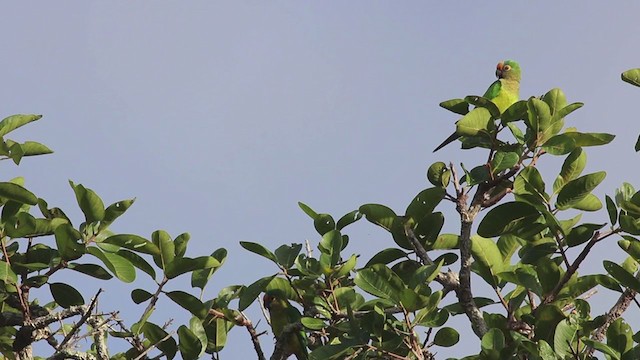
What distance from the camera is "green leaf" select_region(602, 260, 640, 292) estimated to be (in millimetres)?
2812

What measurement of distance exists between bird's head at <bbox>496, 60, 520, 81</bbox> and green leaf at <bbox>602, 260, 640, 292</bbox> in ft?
17.4

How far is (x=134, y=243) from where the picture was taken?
120 inches

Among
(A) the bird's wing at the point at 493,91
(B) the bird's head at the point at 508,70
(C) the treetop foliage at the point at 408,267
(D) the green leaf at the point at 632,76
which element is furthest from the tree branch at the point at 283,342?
(B) the bird's head at the point at 508,70

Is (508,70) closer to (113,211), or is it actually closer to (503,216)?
(503,216)

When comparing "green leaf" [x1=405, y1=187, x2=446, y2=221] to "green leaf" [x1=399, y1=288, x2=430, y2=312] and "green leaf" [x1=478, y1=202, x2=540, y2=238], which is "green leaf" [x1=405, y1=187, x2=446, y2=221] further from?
"green leaf" [x1=399, y1=288, x2=430, y2=312]

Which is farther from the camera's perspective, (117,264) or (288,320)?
(288,320)

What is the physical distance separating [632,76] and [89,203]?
2.10 m

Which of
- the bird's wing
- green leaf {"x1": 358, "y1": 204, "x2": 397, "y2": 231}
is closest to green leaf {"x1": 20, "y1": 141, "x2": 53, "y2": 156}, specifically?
green leaf {"x1": 358, "y1": 204, "x2": 397, "y2": 231}

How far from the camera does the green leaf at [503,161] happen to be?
314 centimetres

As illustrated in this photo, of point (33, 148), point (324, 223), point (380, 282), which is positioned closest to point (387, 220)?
point (324, 223)

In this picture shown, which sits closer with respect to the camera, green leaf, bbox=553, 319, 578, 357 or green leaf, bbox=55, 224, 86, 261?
green leaf, bbox=553, 319, 578, 357

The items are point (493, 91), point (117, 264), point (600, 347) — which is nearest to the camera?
point (600, 347)

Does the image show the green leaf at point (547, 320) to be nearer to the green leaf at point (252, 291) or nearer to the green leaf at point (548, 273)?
the green leaf at point (548, 273)

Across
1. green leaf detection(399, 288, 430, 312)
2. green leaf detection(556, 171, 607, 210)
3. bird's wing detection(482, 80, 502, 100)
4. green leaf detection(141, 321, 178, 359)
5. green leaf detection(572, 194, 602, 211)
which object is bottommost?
green leaf detection(399, 288, 430, 312)
